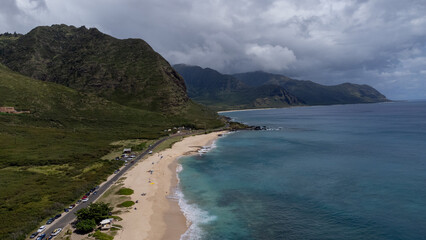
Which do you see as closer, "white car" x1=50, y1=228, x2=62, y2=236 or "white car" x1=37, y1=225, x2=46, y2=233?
"white car" x1=50, y1=228, x2=62, y2=236

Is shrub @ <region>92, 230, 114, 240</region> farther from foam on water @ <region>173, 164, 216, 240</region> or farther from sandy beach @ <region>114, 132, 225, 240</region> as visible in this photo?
foam on water @ <region>173, 164, 216, 240</region>

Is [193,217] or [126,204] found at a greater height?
[126,204]

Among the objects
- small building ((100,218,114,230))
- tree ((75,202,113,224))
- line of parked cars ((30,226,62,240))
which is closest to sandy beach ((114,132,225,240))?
small building ((100,218,114,230))

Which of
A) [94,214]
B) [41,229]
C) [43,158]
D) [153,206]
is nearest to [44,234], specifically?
[41,229]

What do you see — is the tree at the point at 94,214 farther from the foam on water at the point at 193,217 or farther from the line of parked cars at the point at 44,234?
the foam on water at the point at 193,217

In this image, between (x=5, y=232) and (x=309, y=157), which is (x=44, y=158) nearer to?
(x=5, y=232)

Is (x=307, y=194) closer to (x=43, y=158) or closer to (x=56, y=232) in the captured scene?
(x=56, y=232)
